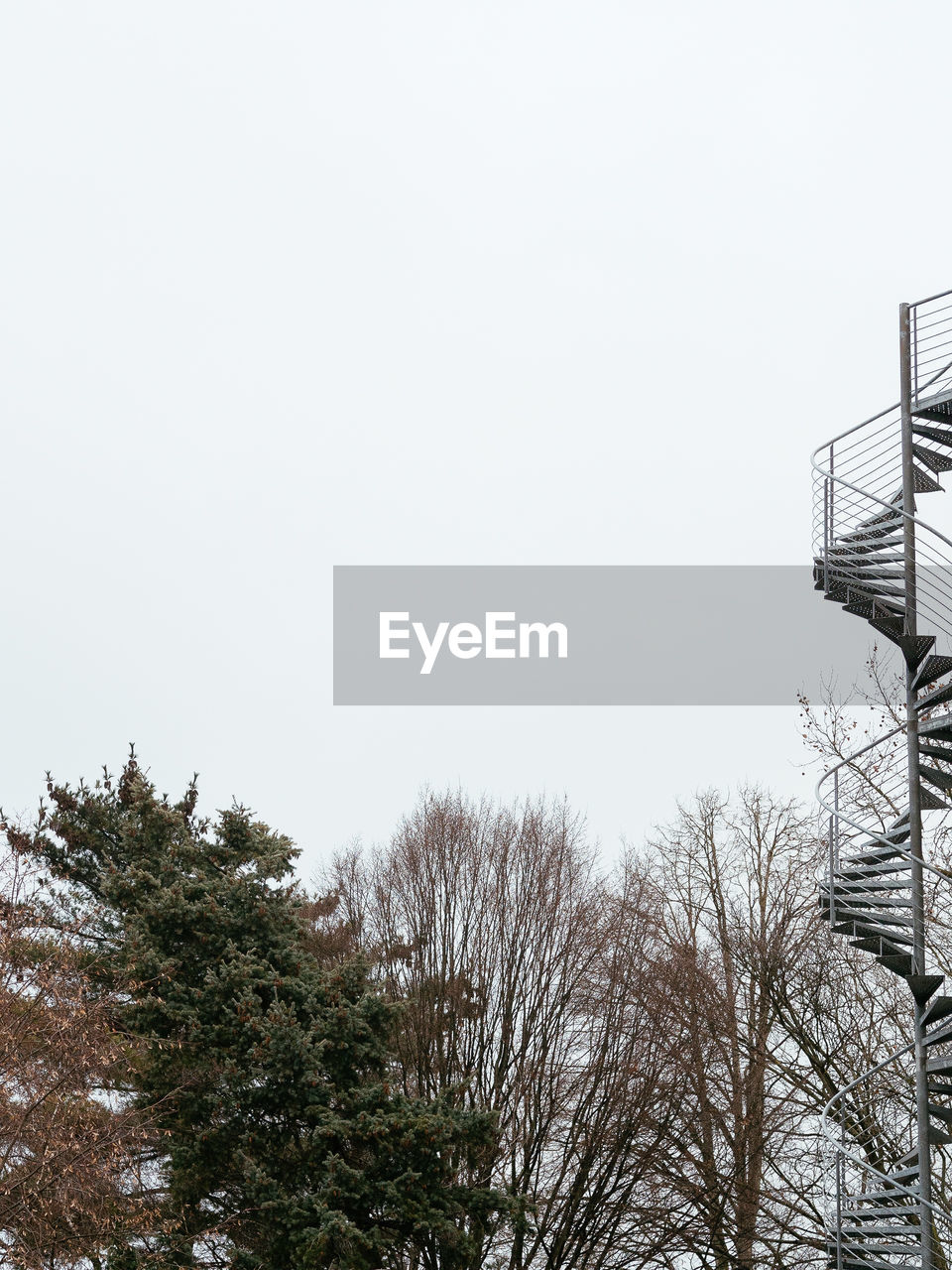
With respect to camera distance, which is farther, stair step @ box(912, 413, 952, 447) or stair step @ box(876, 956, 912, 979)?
stair step @ box(912, 413, 952, 447)

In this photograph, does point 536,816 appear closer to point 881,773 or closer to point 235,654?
point 881,773

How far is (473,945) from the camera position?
889 inches

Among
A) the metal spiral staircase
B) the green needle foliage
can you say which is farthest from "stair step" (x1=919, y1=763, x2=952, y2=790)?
the green needle foliage

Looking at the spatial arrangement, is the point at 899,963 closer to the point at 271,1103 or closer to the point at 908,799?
the point at 908,799

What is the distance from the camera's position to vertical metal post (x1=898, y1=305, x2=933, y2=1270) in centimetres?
1482

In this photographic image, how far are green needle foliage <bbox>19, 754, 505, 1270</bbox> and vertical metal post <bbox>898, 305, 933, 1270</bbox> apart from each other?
534 centimetres

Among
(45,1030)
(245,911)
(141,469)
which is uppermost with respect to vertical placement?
(141,469)

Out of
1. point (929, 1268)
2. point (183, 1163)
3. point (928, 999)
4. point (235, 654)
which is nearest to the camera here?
point (929, 1268)

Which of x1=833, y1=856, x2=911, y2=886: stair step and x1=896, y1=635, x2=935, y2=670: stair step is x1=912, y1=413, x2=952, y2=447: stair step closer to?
x1=896, y1=635, x2=935, y2=670: stair step

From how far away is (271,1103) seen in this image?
1756 cm

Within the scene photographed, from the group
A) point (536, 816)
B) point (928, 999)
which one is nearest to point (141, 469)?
point (536, 816)

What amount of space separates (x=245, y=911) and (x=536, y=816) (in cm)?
652

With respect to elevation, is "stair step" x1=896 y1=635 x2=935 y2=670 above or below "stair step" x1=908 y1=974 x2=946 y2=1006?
above

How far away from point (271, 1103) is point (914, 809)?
8.78 metres
